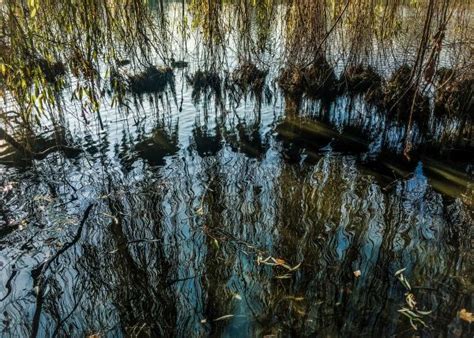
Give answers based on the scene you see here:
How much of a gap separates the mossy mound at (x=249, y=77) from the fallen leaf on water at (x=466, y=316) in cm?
468

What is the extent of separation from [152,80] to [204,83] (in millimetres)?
817

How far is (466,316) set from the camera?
2586mm

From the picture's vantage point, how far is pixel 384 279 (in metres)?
2.93

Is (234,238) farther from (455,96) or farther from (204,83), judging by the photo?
(204,83)

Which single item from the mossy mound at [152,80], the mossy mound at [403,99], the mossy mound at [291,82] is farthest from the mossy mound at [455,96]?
the mossy mound at [152,80]

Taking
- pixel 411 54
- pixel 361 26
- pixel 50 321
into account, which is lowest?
pixel 50 321

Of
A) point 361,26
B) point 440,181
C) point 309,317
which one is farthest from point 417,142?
point 309,317

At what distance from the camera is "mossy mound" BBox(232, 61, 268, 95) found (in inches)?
261

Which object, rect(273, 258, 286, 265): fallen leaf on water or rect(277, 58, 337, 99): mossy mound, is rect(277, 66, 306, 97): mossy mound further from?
rect(273, 258, 286, 265): fallen leaf on water

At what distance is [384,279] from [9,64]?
124 inches

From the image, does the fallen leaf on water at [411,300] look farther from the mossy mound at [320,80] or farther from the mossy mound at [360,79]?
the mossy mound at [320,80]

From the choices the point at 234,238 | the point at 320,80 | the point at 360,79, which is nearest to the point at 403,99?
the point at 360,79

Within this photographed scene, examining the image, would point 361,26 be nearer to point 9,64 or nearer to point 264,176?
point 264,176

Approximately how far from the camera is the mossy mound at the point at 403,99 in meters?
5.65
